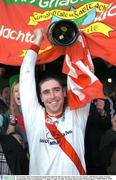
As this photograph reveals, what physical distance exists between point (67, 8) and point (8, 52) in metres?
0.52

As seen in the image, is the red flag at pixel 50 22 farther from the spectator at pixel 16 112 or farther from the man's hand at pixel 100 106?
the man's hand at pixel 100 106

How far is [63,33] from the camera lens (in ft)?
10.5

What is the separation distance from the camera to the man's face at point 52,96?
3064mm

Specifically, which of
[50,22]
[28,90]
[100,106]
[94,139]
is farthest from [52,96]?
[100,106]

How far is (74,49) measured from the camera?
10.9 ft

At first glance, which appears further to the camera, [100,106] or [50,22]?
[100,106]

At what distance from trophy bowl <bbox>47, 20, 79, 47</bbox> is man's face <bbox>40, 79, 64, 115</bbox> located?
25 cm

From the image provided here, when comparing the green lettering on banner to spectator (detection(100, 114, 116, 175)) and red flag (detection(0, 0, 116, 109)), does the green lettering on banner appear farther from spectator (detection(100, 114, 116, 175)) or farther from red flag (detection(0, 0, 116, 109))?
spectator (detection(100, 114, 116, 175))

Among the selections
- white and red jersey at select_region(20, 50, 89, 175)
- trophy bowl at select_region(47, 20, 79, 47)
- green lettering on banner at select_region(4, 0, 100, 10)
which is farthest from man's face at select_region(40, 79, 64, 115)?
green lettering on banner at select_region(4, 0, 100, 10)

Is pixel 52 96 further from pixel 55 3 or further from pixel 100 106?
pixel 100 106

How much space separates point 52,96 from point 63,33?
1.35 ft

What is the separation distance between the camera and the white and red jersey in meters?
3.00

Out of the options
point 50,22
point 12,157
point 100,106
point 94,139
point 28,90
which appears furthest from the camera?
point 100,106

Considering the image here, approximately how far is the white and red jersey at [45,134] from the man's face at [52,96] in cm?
5
